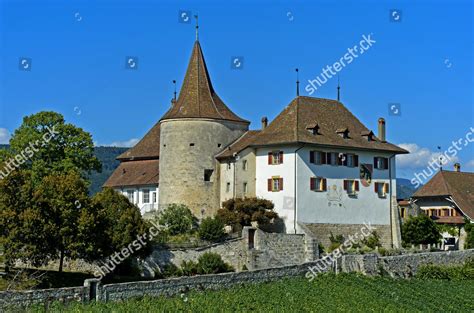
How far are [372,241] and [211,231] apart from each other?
1241cm

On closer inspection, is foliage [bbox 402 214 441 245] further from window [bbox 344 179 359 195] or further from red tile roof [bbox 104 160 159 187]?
red tile roof [bbox 104 160 159 187]

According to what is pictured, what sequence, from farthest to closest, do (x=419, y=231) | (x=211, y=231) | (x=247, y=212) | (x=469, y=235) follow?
(x=469, y=235) < (x=419, y=231) < (x=247, y=212) < (x=211, y=231)

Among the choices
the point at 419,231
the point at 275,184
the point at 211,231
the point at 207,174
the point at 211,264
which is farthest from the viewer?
the point at 419,231

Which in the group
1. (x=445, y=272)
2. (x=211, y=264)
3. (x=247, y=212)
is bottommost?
(x=445, y=272)

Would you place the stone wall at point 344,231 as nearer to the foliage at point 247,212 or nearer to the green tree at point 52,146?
the foliage at point 247,212

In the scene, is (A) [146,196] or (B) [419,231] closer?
(B) [419,231]

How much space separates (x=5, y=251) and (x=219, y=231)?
621 inches

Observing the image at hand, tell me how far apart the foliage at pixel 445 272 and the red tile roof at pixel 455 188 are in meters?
14.4

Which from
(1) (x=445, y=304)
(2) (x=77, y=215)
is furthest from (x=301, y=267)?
(2) (x=77, y=215)

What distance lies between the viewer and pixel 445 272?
5397 cm

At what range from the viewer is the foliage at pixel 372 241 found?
2308 inches

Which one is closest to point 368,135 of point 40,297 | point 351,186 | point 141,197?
point 351,186

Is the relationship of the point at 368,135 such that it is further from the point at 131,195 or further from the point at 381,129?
the point at 131,195

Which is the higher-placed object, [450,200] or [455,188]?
[455,188]
